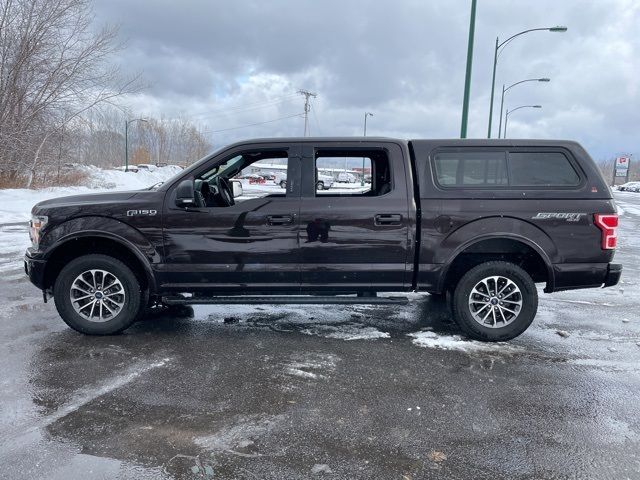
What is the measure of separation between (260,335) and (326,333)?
711mm

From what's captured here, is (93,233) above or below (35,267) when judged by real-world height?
above

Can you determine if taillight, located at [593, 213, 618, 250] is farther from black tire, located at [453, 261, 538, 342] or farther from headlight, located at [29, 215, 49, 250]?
→ headlight, located at [29, 215, 49, 250]

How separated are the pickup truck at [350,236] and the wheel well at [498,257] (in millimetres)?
21

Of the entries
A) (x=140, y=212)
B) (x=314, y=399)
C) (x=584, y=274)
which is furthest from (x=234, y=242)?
(x=584, y=274)

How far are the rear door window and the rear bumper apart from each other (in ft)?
2.74

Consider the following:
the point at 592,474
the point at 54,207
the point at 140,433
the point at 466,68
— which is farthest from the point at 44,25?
the point at 592,474

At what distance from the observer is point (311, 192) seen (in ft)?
16.1

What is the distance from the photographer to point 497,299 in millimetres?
4969

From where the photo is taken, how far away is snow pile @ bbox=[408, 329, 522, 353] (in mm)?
4824

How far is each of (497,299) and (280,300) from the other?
7.35 ft

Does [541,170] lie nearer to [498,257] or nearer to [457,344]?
[498,257]

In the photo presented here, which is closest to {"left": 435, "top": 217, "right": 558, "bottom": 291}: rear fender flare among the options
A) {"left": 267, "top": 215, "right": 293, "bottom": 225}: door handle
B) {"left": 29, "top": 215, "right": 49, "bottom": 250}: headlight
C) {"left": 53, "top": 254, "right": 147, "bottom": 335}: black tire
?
{"left": 267, "top": 215, "right": 293, "bottom": 225}: door handle

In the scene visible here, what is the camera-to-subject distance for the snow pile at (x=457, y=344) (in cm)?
A: 482

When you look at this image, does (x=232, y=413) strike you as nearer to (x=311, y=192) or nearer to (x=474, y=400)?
(x=474, y=400)
